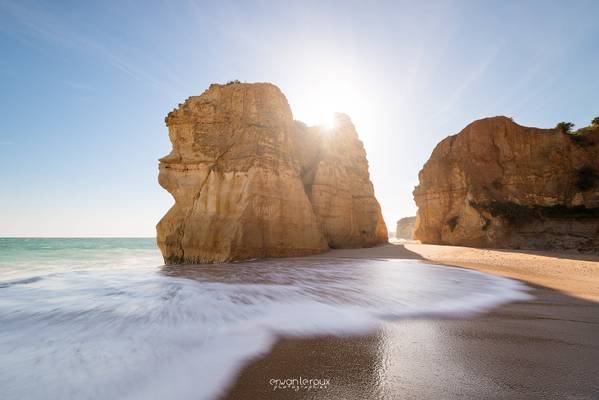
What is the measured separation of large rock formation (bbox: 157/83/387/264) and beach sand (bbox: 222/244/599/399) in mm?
9044

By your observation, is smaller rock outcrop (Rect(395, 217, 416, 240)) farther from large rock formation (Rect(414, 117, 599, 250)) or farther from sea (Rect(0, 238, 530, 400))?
sea (Rect(0, 238, 530, 400))

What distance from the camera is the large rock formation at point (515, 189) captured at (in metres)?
16.4

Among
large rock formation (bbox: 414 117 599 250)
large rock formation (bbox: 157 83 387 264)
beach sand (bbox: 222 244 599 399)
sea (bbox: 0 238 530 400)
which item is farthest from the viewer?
large rock formation (bbox: 414 117 599 250)

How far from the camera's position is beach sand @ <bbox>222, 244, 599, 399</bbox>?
1909 millimetres

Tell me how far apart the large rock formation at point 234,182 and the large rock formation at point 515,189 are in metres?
11.5

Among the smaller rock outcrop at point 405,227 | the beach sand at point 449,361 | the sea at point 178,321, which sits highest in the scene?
the smaller rock outcrop at point 405,227

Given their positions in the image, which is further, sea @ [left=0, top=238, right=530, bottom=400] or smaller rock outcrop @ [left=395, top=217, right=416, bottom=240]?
smaller rock outcrop @ [left=395, top=217, right=416, bottom=240]

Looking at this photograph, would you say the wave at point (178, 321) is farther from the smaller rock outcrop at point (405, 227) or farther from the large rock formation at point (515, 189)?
the smaller rock outcrop at point (405, 227)

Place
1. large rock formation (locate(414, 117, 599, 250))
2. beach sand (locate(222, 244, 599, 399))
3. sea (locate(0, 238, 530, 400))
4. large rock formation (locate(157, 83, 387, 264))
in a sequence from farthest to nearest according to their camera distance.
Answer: large rock formation (locate(414, 117, 599, 250))
large rock formation (locate(157, 83, 387, 264))
sea (locate(0, 238, 530, 400))
beach sand (locate(222, 244, 599, 399))

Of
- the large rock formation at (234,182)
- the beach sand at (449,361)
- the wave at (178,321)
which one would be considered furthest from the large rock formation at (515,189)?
the beach sand at (449,361)

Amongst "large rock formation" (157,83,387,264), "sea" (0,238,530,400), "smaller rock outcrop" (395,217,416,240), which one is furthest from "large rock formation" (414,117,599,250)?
"smaller rock outcrop" (395,217,416,240)

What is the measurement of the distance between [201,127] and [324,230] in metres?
8.84

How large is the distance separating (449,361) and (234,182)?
1120 centimetres

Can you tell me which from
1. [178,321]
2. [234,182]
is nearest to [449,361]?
[178,321]
